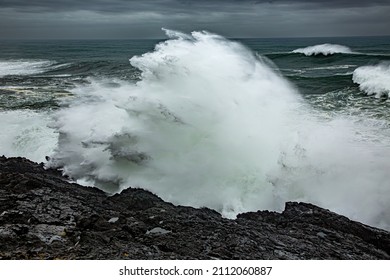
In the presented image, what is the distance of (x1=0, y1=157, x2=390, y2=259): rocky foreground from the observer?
9.30ft

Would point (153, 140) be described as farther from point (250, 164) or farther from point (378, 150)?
point (378, 150)

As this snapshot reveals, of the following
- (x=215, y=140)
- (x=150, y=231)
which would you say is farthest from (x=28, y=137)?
(x=150, y=231)

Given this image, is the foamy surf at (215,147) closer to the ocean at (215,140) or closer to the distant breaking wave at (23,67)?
the ocean at (215,140)

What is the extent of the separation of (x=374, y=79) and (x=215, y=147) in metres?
8.52

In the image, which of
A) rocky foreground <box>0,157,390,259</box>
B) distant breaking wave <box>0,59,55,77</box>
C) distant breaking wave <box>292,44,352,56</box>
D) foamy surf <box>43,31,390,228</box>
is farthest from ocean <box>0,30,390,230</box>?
distant breaking wave <box>292,44,352,56</box>

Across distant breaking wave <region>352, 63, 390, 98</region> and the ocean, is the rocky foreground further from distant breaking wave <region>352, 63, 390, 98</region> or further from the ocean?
distant breaking wave <region>352, 63, 390, 98</region>

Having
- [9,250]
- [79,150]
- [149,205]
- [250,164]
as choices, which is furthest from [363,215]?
[79,150]

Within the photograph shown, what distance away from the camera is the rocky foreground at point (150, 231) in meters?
2.83

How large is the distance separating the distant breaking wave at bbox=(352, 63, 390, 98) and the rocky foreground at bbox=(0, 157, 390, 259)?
748 centimetres

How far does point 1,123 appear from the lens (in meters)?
7.98

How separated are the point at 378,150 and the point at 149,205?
3.60m

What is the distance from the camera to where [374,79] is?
12016 millimetres

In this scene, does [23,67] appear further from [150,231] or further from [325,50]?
[150,231]
